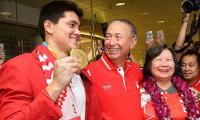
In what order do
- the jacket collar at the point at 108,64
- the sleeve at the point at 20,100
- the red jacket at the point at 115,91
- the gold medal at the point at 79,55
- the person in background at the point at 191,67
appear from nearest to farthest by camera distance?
the sleeve at the point at 20,100
the gold medal at the point at 79,55
the red jacket at the point at 115,91
the jacket collar at the point at 108,64
the person in background at the point at 191,67

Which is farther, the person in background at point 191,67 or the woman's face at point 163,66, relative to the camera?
the person in background at point 191,67

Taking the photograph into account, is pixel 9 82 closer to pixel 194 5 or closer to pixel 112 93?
pixel 112 93

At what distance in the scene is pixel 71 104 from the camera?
1507mm

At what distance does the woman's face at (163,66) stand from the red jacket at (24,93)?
0.99 meters

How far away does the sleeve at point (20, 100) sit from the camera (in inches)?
46.8

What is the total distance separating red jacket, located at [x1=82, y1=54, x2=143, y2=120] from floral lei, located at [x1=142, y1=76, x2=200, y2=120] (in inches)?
3.4

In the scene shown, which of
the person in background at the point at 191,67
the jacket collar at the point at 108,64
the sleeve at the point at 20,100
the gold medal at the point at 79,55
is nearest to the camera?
the sleeve at the point at 20,100

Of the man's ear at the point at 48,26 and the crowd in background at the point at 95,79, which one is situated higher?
the man's ear at the point at 48,26

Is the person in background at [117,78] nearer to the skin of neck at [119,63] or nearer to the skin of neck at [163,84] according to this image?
the skin of neck at [119,63]

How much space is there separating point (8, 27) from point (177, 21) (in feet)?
16.4

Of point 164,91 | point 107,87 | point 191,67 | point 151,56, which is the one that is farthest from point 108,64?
point 191,67

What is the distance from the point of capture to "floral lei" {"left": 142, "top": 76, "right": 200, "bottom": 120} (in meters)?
2.07

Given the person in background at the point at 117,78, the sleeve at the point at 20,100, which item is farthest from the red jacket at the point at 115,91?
the sleeve at the point at 20,100

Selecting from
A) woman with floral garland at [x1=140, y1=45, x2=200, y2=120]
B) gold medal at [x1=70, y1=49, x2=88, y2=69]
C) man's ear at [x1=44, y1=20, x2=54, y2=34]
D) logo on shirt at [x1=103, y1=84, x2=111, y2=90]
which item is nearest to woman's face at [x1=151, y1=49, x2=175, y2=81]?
woman with floral garland at [x1=140, y1=45, x2=200, y2=120]
